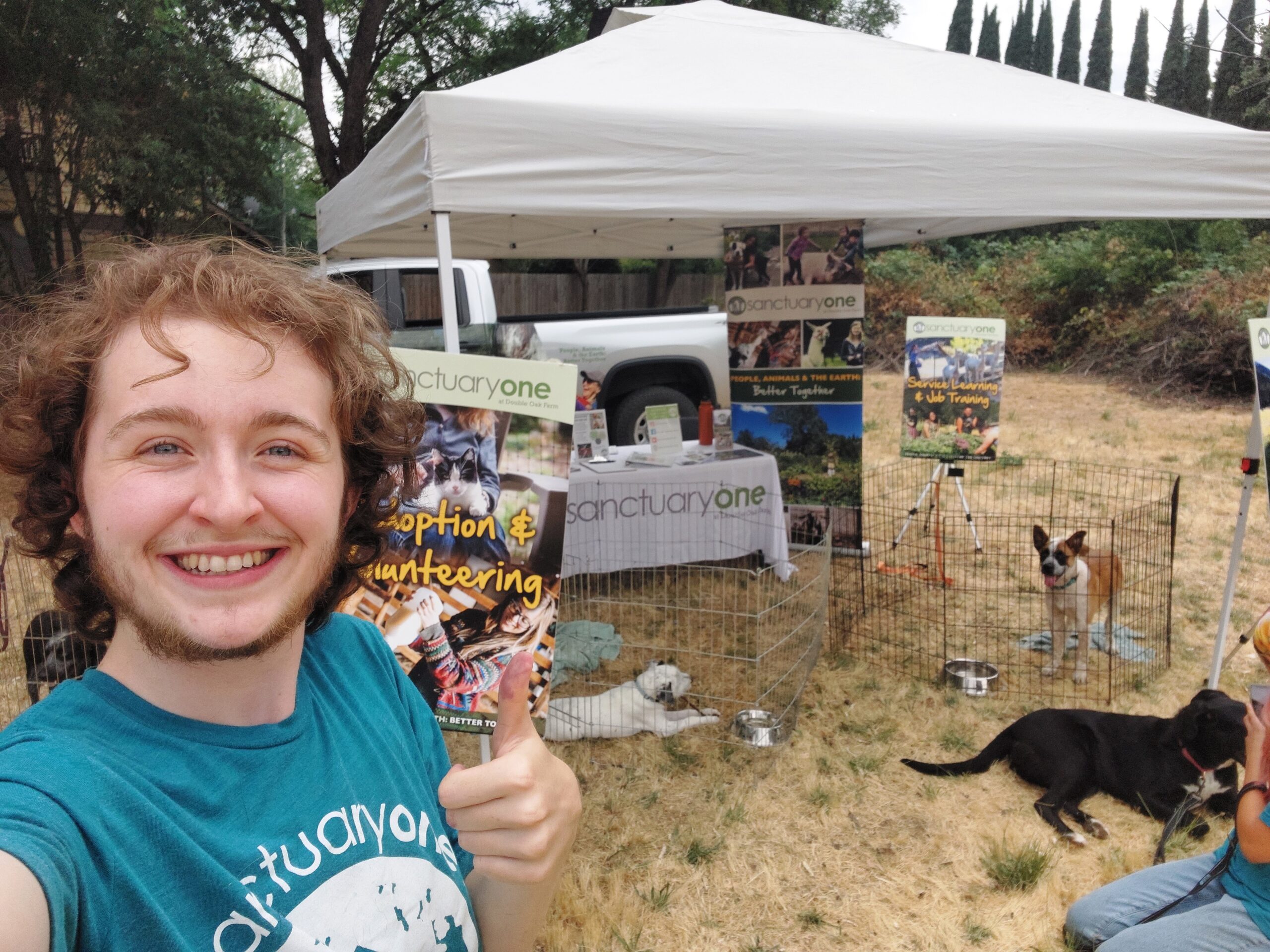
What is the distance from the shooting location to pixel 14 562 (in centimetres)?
408

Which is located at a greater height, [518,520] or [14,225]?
[14,225]

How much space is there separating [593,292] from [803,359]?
1221 centimetres

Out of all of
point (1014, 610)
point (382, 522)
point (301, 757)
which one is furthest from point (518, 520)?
point (1014, 610)

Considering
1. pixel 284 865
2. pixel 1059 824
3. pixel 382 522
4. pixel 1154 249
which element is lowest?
pixel 1059 824

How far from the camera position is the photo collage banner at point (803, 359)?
5789 millimetres

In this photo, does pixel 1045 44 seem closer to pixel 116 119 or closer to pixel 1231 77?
pixel 1231 77

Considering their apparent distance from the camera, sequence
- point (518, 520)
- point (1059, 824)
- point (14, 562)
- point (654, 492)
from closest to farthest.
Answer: point (518, 520) < point (1059, 824) < point (14, 562) < point (654, 492)

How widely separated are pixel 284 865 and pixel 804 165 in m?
3.05

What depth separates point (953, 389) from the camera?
226 inches

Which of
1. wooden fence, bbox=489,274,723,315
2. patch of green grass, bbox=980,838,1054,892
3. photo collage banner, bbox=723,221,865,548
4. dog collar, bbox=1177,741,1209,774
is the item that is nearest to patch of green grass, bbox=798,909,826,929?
patch of green grass, bbox=980,838,1054,892

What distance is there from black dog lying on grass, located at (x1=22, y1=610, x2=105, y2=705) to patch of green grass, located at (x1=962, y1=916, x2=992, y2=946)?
10.4ft

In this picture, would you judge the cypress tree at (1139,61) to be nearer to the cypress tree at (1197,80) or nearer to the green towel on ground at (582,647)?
the cypress tree at (1197,80)

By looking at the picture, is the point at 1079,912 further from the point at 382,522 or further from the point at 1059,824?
the point at 382,522

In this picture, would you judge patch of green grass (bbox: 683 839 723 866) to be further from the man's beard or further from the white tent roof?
the man's beard
